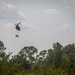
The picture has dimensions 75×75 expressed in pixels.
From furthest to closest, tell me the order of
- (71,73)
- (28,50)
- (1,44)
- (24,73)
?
(28,50) → (1,44) → (71,73) → (24,73)

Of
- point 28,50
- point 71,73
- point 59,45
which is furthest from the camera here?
point 28,50

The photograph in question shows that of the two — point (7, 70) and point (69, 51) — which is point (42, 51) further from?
point (7, 70)

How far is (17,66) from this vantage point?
40.1 feet

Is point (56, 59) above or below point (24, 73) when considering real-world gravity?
above

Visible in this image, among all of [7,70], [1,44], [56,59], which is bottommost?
[7,70]

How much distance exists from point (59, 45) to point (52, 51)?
4568mm

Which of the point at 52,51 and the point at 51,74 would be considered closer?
the point at 51,74

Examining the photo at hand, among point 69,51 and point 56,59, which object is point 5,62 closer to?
point 56,59

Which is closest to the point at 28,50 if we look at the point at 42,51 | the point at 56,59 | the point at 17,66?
the point at 42,51

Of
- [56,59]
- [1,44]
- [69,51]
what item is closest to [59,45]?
[69,51]

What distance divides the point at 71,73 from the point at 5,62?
19.9ft

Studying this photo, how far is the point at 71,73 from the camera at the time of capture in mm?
16750

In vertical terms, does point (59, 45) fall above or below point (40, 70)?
above

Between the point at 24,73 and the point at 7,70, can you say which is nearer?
the point at 7,70
